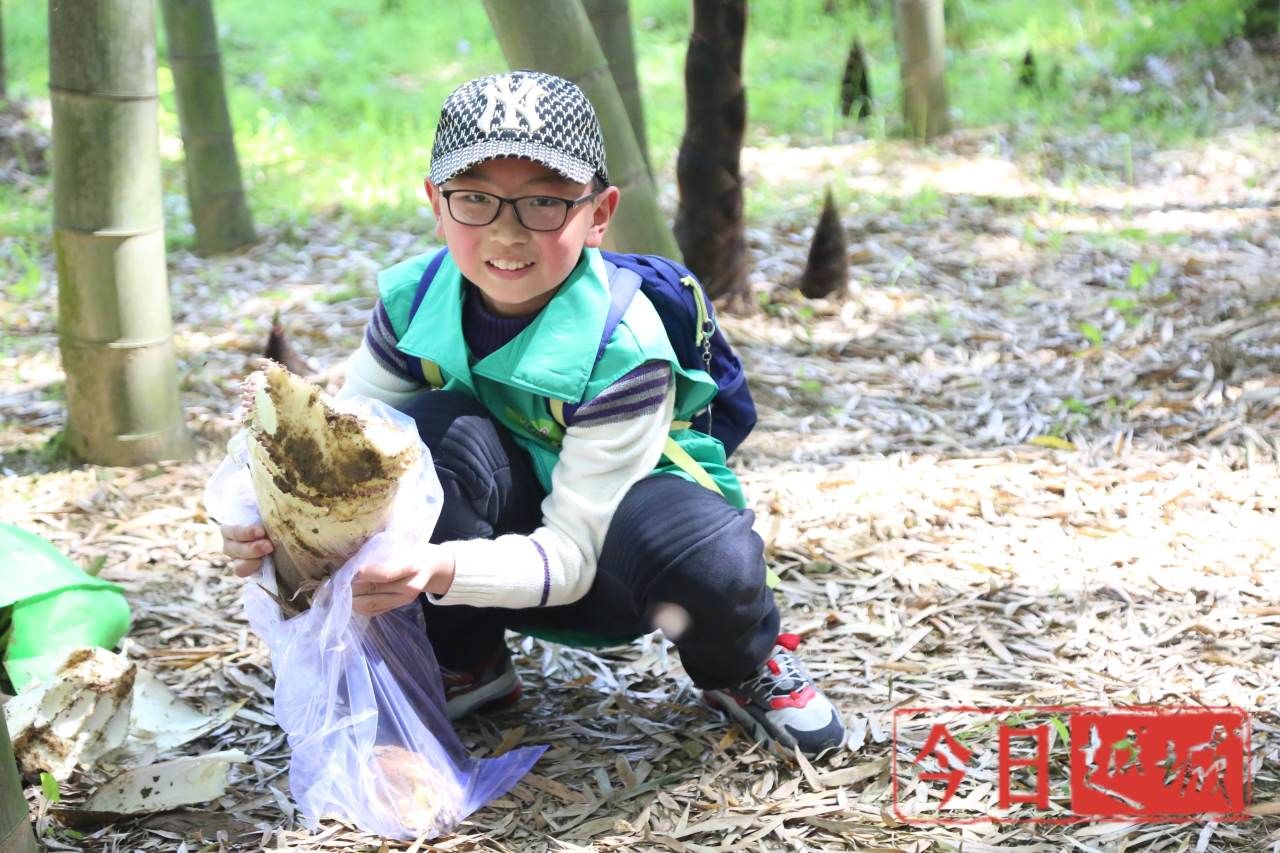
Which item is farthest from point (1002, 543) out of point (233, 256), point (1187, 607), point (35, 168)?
point (35, 168)

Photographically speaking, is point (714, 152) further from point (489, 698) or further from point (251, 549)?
point (251, 549)

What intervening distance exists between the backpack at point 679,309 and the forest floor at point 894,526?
1.90 ft

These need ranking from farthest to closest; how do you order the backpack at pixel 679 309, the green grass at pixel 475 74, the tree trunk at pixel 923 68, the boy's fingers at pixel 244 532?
the tree trunk at pixel 923 68 → the green grass at pixel 475 74 → the backpack at pixel 679 309 → the boy's fingers at pixel 244 532

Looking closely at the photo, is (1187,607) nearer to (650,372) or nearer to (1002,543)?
(1002,543)

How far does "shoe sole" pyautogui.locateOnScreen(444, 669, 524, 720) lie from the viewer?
2.24 meters

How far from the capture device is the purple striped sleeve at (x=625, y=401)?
6.41 feet

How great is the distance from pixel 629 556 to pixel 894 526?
3.68 feet

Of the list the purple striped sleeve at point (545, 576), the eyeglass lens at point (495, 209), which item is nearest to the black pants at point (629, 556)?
the purple striped sleeve at point (545, 576)

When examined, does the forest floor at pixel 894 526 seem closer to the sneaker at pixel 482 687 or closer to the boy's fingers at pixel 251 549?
the sneaker at pixel 482 687

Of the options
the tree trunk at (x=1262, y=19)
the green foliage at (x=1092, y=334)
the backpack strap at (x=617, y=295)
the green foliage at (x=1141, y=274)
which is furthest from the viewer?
the tree trunk at (x=1262, y=19)

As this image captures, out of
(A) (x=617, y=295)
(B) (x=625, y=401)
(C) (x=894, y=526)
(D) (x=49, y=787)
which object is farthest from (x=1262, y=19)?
(D) (x=49, y=787)

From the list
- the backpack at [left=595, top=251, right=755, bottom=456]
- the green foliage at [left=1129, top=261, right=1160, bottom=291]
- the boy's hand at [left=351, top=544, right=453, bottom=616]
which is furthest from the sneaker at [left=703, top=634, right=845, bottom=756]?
the green foliage at [left=1129, top=261, right=1160, bottom=291]

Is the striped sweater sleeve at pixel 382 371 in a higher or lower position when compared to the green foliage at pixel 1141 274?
higher

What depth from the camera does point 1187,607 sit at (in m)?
2.47
